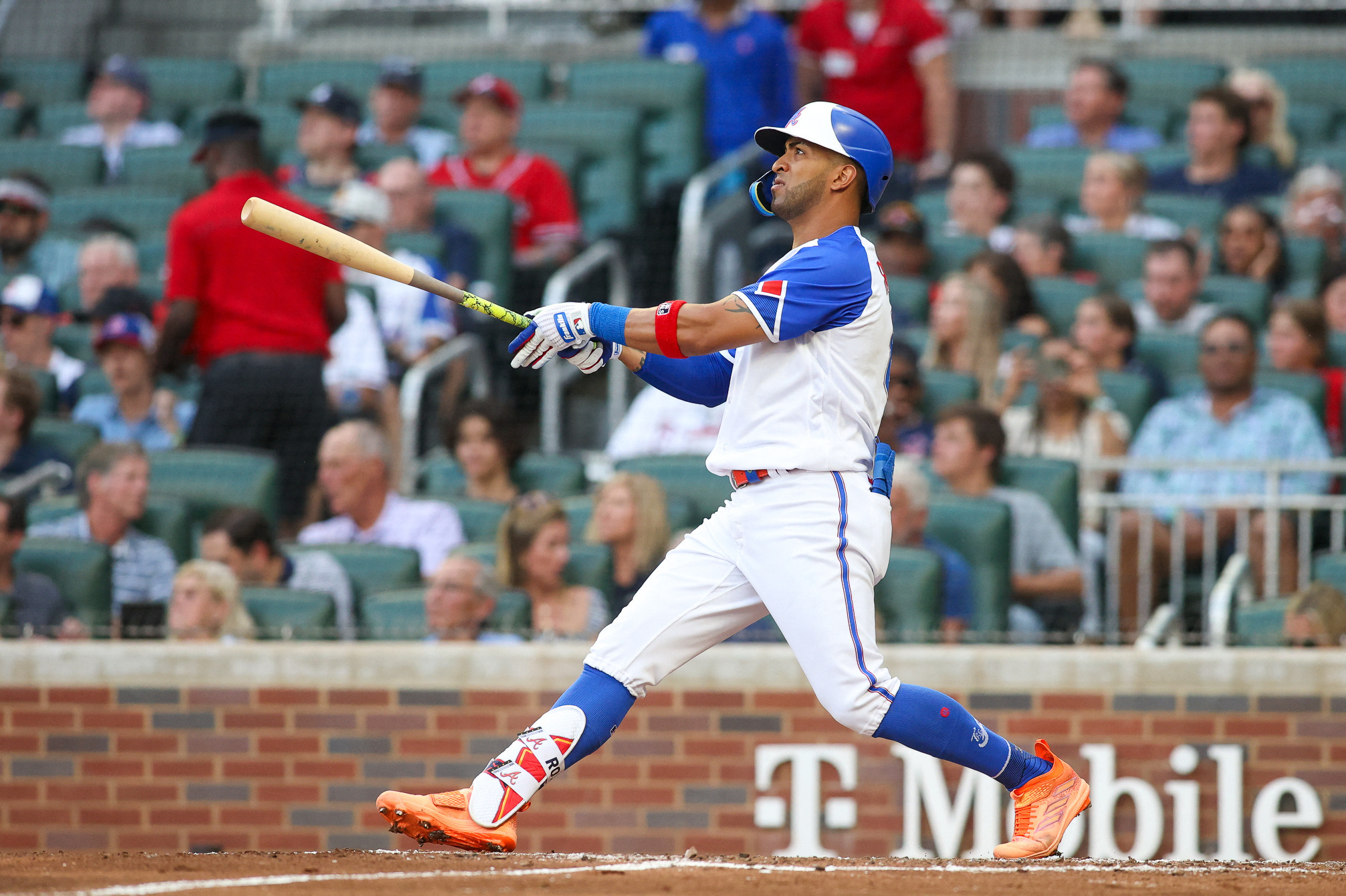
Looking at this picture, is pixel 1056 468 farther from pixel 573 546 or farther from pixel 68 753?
pixel 68 753

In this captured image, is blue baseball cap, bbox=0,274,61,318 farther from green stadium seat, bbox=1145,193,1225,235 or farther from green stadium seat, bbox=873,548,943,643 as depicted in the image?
green stadium seat, bbox=1145,193,1225,235

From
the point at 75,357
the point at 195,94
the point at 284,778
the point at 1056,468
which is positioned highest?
the point at 195,94

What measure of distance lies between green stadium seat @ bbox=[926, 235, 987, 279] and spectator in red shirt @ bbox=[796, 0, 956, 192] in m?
1.20

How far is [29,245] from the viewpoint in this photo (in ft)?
27.5

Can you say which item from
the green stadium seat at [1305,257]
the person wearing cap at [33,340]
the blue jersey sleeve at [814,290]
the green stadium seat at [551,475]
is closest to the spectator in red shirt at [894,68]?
the green stadium seat at [1305,257]

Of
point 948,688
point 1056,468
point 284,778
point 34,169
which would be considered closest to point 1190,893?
point 948,688

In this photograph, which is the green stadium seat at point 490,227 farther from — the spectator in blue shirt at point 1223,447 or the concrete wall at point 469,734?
the spectator in blue shirt at point 1223,447

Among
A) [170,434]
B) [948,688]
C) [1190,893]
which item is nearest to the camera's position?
[1190,893]

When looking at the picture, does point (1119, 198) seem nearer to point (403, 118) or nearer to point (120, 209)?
point (403, 118)

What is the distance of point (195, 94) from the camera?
10.2 metres

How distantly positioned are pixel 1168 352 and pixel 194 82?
5.87 m

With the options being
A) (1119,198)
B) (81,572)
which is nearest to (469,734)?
(81,572)

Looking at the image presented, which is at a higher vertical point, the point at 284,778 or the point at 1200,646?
the point at 1200,646

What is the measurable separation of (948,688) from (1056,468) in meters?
0.94
